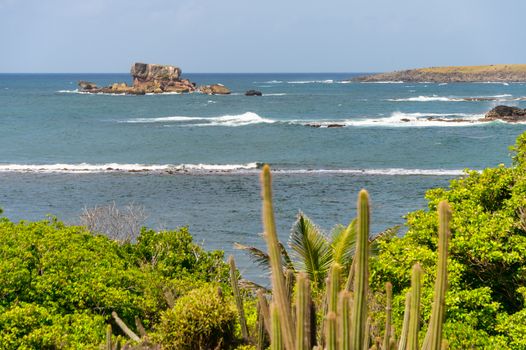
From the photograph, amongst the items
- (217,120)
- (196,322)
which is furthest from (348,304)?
(217,120)

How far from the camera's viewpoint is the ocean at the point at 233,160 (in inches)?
1194

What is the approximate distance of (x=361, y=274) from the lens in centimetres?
365

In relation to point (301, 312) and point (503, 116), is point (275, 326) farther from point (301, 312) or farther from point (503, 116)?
point (503, 116)

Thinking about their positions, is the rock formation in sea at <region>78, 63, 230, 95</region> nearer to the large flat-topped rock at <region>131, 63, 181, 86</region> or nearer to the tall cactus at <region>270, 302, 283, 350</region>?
the large flat-topped rock at <region>131, 63, 181, 86</region>

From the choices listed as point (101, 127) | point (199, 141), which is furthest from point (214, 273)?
point (101, 127)

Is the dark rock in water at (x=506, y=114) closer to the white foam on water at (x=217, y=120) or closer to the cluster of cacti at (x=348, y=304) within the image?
the white foam on water at (x=217, y=120)

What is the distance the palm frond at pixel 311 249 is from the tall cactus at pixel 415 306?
30.0 feet

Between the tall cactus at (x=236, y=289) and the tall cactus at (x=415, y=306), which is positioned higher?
the tall cactus at (x=415, y=306)

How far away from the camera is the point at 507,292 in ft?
37.2

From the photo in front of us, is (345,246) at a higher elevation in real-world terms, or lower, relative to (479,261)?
lower

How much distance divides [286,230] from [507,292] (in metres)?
15.3

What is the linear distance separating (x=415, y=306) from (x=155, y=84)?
5185 inches

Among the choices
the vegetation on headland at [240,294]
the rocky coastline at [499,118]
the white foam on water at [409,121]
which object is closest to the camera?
the vegetation on headland at [240,294]

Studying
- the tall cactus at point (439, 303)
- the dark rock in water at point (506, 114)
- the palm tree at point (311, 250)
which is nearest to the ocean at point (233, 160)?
the dark rock in water at point (506, 114)
